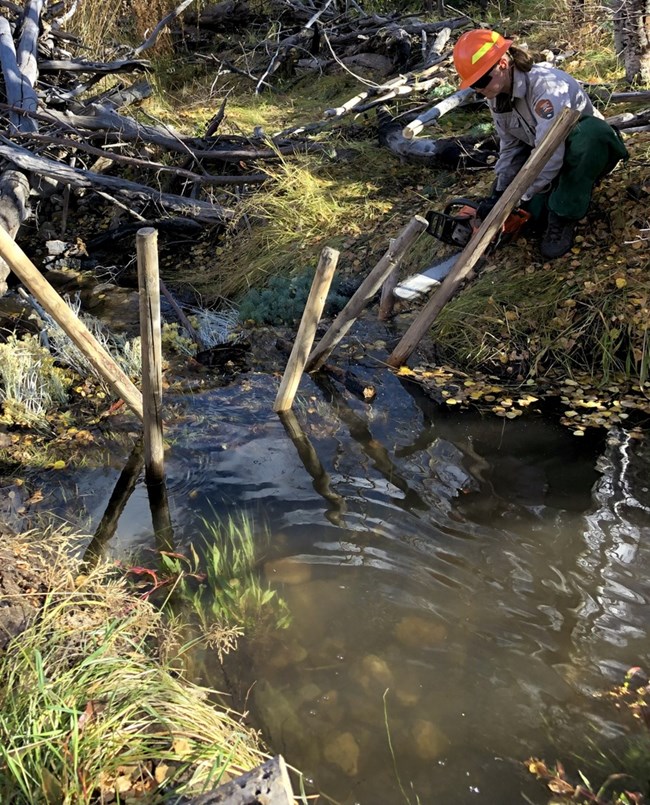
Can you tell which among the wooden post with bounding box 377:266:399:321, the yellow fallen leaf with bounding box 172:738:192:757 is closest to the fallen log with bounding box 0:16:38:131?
the wooden post with bounding box 377:266:399:321

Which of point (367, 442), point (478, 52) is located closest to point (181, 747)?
point (367, 442)

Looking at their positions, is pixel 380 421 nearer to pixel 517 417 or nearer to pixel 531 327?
pixel 517 417

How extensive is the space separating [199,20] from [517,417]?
8.90 meters

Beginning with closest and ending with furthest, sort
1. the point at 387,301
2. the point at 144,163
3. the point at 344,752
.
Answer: the point at 344,752 → the point at 387,301 → the point at 144,163

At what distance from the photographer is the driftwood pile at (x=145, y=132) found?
6098 mm

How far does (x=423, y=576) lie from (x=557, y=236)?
9.02ft

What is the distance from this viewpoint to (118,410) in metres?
4.47

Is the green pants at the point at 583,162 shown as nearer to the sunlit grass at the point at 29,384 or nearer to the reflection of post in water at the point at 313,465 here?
the reflection of post in water at the point at 313,465

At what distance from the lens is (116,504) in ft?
12.3

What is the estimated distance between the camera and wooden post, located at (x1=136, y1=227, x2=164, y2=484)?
305cm

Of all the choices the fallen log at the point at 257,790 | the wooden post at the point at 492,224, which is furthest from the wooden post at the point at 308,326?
the fallen log at the point at 257,790

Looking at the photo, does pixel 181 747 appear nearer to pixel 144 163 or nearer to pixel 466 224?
pixel 466 224

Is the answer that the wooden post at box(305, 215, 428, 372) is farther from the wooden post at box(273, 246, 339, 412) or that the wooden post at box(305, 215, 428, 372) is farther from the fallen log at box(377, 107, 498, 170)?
the fallen log at box(377, 107, 498, 170)

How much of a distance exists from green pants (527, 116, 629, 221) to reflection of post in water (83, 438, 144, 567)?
3.21 m
